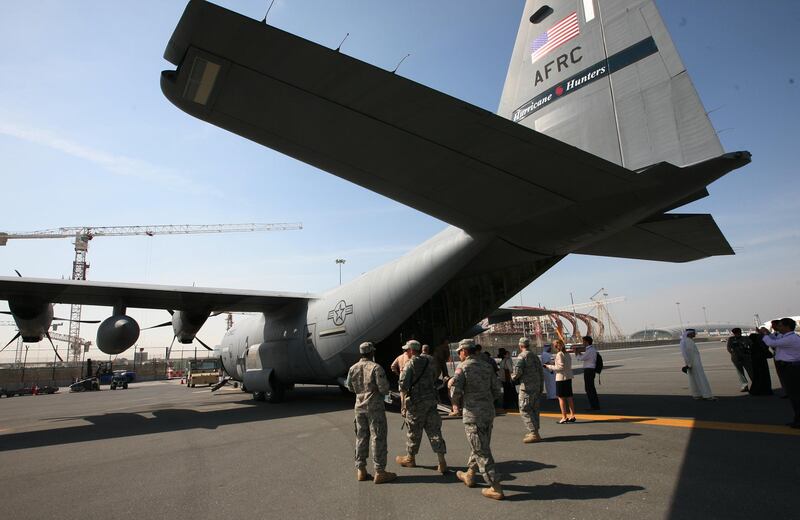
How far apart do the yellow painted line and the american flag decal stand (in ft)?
21.6

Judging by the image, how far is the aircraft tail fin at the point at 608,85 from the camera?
5.33m

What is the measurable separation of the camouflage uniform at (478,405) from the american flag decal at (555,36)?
18.2 feet

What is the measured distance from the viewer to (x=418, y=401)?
210 inches

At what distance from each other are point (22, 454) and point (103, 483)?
364 cm

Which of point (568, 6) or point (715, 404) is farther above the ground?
point (568, 6)

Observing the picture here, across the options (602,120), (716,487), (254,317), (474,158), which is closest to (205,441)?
(474,158)

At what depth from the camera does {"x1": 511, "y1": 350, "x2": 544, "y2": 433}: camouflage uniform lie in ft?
21.3

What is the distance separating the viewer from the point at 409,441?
550 cm

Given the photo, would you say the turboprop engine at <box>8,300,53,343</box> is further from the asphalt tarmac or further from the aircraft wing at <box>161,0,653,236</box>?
the aircraft wing at <box>161,0,653,236</box>

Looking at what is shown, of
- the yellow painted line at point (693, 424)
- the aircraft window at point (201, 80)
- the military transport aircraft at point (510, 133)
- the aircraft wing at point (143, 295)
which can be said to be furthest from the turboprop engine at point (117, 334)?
the yellow painted line at point (693, 424)

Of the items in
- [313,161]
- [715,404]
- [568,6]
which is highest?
[568,6]

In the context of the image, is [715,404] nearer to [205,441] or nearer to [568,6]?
[568,6]

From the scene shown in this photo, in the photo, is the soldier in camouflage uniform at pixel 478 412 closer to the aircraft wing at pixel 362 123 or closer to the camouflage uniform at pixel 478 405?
the camouflage uniform at pixel 478 405

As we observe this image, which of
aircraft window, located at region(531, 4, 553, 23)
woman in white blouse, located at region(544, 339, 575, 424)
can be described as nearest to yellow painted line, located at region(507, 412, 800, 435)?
woman in white blouse, located at region(544, 339, 575, 424)
